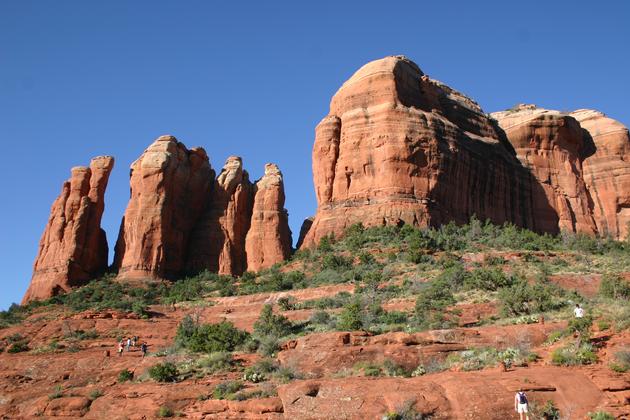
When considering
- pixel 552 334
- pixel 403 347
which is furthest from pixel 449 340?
pixel 552 334

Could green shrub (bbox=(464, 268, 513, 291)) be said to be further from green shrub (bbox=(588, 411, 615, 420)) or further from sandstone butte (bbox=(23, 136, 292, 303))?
sandstone butte (bbox=(23, 136, 292, 303))

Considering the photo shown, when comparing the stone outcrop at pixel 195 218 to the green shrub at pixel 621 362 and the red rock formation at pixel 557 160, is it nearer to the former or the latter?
A: the red rock formation at pixel 557 160

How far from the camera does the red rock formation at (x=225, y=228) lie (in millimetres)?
55562

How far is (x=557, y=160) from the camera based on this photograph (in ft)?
205

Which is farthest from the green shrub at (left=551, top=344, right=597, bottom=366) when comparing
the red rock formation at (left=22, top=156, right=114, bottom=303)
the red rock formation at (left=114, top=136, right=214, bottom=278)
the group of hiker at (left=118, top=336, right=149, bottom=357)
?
the red rock formation at (left=22, top=156, right=114, bottom=303)

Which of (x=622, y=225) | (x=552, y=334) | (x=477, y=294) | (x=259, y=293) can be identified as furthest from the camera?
(x=622, y=225)

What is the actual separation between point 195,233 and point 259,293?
16.4 metres

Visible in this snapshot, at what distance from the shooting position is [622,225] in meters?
60.8

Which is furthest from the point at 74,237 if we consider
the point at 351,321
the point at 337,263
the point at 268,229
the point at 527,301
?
the point at 527,301

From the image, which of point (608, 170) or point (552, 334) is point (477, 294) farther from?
point (608, 170)

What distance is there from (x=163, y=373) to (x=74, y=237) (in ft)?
98.9

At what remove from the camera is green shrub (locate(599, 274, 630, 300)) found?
28281 mm

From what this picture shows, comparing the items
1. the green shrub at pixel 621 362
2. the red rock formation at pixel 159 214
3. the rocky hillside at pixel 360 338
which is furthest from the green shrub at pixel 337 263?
the green shrub at pixel 621 362

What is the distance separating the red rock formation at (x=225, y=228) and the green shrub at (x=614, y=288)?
106ft
